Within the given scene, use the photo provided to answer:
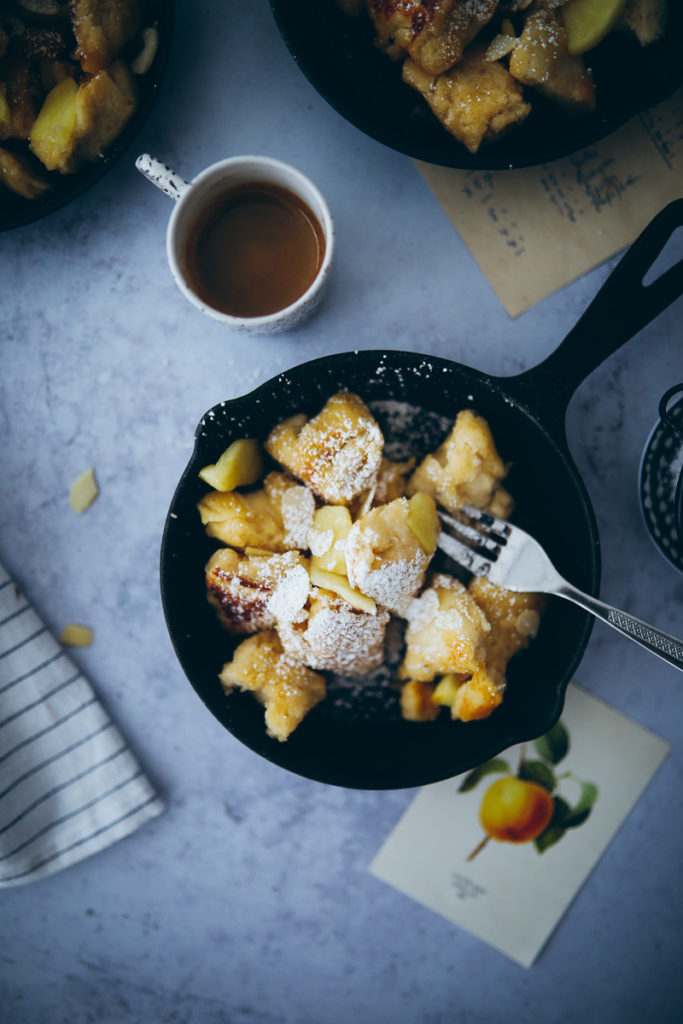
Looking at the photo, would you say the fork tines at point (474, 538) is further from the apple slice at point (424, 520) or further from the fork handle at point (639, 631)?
the fork handle at point (639, 631)

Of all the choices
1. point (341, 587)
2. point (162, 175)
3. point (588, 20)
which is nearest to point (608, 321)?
point (588, 20)

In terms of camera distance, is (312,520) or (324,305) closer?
(312,520)

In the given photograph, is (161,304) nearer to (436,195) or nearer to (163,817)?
(436,195)

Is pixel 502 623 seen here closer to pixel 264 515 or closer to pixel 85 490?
pixel 264 515

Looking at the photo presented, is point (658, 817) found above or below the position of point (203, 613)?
below

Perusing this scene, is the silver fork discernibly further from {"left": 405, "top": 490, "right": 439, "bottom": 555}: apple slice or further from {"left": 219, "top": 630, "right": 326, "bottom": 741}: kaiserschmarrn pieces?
{"left": 219, "top": 630, "right": 326, "bottom": 741}: kaiserschmarrn pieces

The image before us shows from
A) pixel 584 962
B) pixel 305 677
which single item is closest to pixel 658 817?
pixel 584 962

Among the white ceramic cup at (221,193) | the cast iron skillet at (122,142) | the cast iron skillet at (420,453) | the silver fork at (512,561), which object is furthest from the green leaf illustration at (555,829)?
the cast iron skillet at (122,142)

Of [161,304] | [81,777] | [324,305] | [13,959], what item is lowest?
[13,959]
